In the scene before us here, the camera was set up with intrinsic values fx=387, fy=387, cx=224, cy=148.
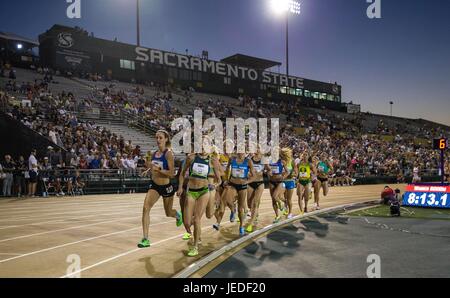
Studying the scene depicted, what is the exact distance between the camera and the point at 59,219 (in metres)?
11.0

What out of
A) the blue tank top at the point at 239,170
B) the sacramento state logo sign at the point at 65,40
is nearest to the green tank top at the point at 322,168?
the blue tank top at the point at 239,170

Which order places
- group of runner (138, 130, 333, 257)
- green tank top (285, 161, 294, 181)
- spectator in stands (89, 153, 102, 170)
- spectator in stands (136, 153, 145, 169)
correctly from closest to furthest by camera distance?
group of runner (138, 130, 333, 257) → green tank top (285, 161, 294, 181) → spectator in stands (89, 153, 102, 170) → spectator in stands (136, 153, 145, 169)

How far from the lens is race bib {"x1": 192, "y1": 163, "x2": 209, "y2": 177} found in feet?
23.6

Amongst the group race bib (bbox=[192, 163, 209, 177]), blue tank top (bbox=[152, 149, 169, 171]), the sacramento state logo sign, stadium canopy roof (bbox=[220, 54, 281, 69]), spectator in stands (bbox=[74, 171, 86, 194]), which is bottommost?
spectator in stands (bbox=[74, 171, 86, 194])

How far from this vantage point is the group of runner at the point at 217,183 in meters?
7.13

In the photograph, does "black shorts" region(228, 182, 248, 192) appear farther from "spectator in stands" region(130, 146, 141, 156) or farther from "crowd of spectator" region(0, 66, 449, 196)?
"spectator in stands" region(130, 146, 141, 156)

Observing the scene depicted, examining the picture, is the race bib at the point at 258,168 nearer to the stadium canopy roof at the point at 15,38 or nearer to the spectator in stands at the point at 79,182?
the spectator in stands at the point at 79,182

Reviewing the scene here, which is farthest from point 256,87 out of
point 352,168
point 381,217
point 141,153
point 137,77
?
point 381,217

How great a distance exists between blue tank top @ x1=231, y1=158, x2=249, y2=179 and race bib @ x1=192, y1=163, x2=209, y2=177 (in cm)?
198

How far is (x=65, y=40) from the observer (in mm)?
35969

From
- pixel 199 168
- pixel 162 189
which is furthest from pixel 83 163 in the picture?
pixel 199 168

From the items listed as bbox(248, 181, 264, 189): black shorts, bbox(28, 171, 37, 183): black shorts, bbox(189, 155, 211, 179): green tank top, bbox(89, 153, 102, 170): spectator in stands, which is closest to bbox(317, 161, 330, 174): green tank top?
bbox(248, 181, 264, 189): black shorts

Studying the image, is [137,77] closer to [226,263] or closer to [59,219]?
[59,219]

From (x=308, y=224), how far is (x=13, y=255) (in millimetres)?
7048
